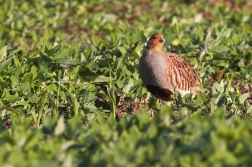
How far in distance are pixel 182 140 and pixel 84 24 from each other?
6.10 m

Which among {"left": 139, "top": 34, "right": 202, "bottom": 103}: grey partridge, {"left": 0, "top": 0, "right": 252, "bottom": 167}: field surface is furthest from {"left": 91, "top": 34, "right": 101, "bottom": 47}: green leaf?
{"left": 139, "top": 34, "right": 202, "bottom": 103}: grey partridge

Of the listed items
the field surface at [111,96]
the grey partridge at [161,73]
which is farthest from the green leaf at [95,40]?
the grey partridge at [161,73]

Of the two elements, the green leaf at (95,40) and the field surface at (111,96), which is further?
the green leaf at (95,40)

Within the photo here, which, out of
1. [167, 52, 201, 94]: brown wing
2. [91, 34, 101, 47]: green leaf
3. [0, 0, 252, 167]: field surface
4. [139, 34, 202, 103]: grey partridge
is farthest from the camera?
[91, 34, 101, 47]: green leaf

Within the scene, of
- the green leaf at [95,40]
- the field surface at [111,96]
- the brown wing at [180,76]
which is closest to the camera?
the field surface at [111,96]

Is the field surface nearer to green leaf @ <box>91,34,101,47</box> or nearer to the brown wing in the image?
green leaf @ <box>91,34,101,47</box>

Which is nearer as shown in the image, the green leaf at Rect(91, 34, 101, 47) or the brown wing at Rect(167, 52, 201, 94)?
the brown wing at Rect(167, 52, 201, 94)

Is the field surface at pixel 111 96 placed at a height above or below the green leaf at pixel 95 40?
below

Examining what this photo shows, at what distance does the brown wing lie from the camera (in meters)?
5.75

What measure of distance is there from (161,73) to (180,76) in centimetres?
25

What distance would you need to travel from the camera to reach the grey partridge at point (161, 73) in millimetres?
5641

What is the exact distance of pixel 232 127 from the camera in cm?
384

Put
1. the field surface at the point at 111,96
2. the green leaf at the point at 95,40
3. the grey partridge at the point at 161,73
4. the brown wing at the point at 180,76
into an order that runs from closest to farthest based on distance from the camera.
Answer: the field surface at the point at 111,96, the grey partridge at the point at 161,73, the brown wing at the point at 180,76, the green leaf at the point at 95,40

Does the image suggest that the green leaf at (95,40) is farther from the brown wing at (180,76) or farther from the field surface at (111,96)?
the brown wing at (180,76)
